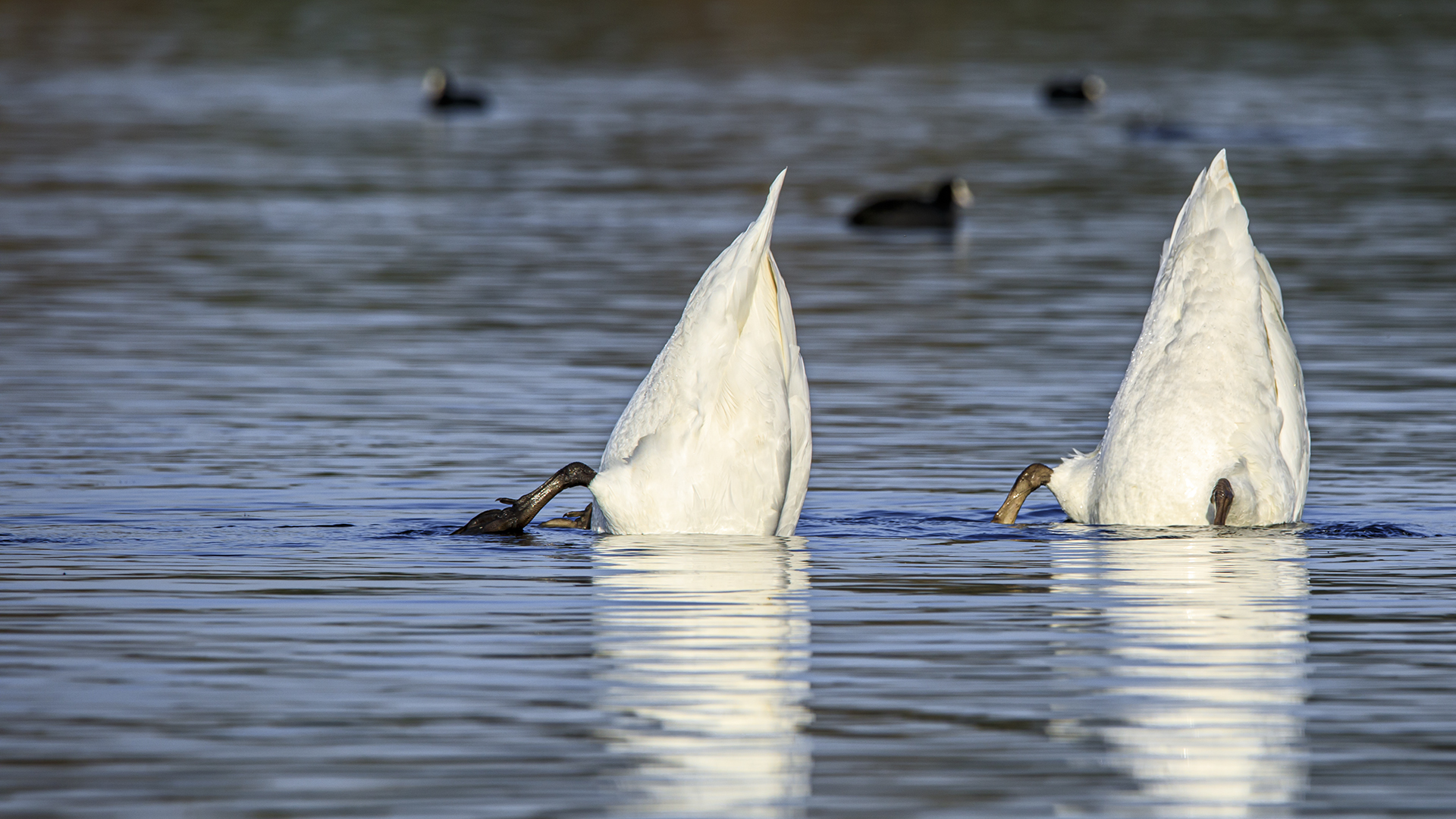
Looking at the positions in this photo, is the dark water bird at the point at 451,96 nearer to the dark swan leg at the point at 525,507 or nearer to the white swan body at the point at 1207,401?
the dark swan leg at the point at 525,507

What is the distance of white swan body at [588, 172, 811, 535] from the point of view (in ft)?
32.6

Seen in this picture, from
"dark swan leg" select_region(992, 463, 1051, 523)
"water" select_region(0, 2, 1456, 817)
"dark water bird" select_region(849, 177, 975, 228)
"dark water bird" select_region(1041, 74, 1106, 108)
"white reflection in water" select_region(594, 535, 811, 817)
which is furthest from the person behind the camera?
"dark water bird" select_region(1041, 74, 1106, 108)

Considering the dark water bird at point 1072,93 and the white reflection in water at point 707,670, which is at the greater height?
the dark water bird at point 1072,93

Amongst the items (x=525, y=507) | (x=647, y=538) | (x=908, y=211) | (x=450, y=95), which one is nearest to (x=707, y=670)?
(x=647, y=538)

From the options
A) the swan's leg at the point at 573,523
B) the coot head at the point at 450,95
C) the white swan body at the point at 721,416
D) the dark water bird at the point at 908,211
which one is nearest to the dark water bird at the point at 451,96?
the coot head at the point at 450,95

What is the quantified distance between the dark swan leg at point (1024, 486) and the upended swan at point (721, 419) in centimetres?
113

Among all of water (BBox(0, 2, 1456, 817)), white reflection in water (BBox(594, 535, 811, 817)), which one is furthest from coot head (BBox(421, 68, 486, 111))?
white reflection in water (BBox(594, 535, 811, 817))

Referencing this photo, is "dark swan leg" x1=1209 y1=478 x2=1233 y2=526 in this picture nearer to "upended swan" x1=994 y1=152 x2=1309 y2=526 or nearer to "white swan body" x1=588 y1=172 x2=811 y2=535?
"upended swan" x1=994 y1=152 x2=1309 y2=526

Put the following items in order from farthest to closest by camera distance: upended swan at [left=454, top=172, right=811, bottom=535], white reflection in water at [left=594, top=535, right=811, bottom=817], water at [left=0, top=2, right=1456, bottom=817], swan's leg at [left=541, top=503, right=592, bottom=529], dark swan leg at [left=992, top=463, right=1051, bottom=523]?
swan's leg at [left=541, top=503, right=592, bottom=529] < dark swan leg at [left=992, top=463, right=1051, bottom=523] < upended swan at [left=454, top=172, right=811, bottom=535] < water at [left=0, top=2, right=1456, bottom=817] < white reflection in water at [left=594, top=535, right=811, bottom=817]

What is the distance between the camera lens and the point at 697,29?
251 feet

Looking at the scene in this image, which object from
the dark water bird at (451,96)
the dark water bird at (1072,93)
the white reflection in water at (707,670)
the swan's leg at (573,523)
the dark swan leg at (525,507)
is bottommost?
the white reflection in water at (707,670)

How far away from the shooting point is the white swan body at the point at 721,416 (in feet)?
32.6

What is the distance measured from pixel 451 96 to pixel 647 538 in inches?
1503

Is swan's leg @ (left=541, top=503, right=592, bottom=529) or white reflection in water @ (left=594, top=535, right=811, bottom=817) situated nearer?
white reflection in water @ (left=594, top=535, right=811, bottom=817)
